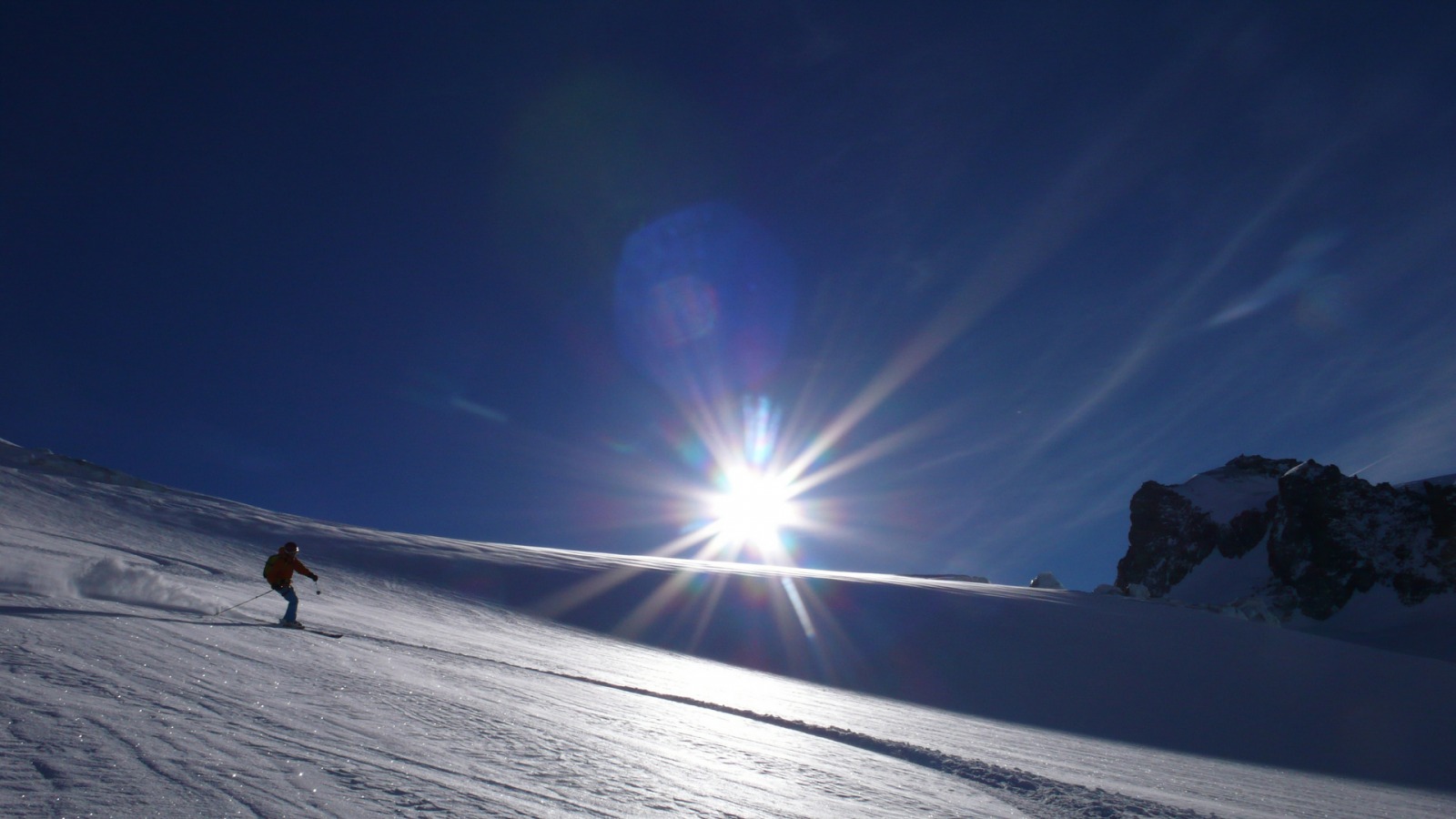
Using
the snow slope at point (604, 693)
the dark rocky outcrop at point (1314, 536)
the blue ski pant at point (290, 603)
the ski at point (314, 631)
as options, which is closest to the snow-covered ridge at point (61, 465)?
the snow slope at point (604, 693)

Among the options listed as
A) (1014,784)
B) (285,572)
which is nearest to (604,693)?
(1014,784)

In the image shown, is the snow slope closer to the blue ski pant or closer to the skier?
Result: the blue ski pant

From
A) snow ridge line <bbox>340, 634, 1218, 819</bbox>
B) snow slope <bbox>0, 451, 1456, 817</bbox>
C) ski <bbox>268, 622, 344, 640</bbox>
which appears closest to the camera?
snow slope <bbox>0, 451, 1456, 817</bbox>

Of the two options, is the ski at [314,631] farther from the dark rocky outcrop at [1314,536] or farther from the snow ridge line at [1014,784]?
the dark rocky outcrop at [1314,536]

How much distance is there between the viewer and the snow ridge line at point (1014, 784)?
552cm

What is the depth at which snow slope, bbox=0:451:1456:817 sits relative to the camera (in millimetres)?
3498

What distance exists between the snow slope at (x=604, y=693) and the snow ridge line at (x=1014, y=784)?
52 mm

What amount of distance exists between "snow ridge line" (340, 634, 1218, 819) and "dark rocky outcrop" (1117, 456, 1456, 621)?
86.7 m

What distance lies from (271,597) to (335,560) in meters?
7.94

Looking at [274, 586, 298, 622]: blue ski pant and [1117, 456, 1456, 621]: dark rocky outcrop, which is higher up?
[1117, 456, 1456, 621]: dark rocky outcrop

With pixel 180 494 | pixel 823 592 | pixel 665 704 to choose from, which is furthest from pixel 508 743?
pixel 180 494

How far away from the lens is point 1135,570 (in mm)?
93562

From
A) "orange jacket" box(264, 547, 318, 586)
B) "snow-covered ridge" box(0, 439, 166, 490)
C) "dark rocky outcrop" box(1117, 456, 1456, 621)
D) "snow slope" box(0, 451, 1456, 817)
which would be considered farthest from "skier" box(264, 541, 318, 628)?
"dark rocky outcrop" box(1117, 456, 1456, 621)

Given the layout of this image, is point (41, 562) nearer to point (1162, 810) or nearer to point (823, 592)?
point (1162, 810)
